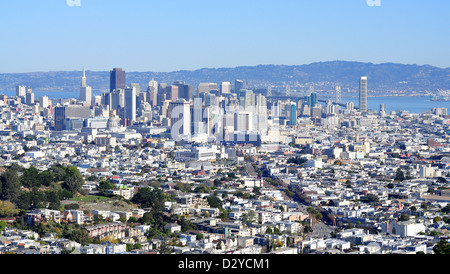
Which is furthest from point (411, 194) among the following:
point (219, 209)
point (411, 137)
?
point (411, 137)

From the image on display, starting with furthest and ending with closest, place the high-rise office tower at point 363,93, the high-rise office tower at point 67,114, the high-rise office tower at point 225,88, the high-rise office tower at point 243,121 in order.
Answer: the high-rise office tower at point 363,93, the high-rise office tower at point 225,88, the high-rise office tower at point 67,114, the high-rise office tower at point 243,121

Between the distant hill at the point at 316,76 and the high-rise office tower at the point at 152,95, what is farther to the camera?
the distant hill at the point at 316,76

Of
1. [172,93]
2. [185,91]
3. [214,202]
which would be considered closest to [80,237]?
[214,202]

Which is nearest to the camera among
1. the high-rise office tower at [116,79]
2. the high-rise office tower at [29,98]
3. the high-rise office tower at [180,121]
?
the high-rise office tower at [180,121]

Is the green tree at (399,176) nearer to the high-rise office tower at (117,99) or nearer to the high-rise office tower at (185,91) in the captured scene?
the high-rise office tower at (185,91)

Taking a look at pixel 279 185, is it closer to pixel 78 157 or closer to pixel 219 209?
pixel 219 209

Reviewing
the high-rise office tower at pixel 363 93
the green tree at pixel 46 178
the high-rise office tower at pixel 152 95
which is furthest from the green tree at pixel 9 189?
the high-rise office tower at pixel 363 93

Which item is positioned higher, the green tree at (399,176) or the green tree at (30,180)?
the green tree at (30,180)
